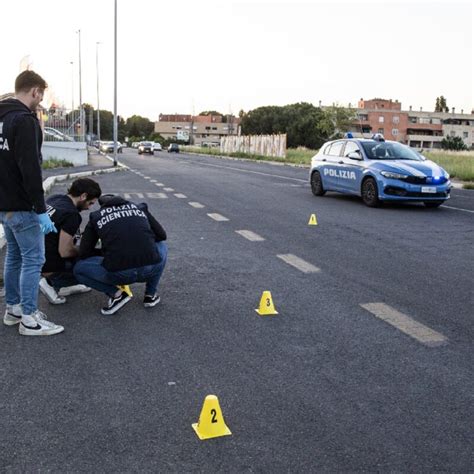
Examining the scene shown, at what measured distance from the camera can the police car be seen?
1346cm

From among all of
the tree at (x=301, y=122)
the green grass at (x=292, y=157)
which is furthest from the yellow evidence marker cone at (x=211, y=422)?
the tree at (x=301, y=122)

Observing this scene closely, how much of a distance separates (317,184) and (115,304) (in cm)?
1176

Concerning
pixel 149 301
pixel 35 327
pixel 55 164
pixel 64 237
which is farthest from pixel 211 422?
pixel 55 164

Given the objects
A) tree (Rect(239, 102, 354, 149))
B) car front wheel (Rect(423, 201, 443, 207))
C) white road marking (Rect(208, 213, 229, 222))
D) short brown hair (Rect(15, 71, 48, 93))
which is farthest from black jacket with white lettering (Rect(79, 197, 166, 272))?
tree (Rect(239, 102, 354, 149))

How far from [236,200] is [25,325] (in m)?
10.7

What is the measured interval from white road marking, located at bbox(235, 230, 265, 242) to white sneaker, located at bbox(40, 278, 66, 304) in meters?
4.00

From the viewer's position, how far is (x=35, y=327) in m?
4.68

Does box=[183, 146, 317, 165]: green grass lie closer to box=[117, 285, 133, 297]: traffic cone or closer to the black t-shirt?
box=[117, 285, 133, 297]: traffic cone

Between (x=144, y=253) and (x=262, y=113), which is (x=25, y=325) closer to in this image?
(x=144, y=253)

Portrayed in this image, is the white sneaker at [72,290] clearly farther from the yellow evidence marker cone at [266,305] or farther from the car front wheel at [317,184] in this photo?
the car front wheel at [317,184]

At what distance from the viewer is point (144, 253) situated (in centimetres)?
522

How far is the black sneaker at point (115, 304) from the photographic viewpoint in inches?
208

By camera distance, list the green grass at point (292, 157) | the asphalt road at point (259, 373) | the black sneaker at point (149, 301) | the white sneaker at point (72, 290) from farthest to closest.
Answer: the green grass at point (292, 157) → the white sneaker at point (72, 290) → the black sneaker at point (149, 301) → the asphalt road at point (259, 373)

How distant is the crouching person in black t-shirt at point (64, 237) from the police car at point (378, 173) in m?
9.24
